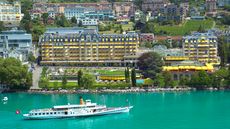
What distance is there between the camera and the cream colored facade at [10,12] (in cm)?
3434

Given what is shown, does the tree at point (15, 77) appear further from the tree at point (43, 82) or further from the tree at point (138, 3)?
the tree at point (138, 3)

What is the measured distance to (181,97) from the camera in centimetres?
2120

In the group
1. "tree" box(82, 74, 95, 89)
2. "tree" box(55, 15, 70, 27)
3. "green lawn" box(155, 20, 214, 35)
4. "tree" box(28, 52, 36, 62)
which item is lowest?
"tree" box(82, 74, 95, 89)

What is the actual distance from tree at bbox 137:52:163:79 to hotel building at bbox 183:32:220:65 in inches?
81.7

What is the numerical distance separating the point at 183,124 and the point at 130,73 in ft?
23.7

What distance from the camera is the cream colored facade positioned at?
113ft

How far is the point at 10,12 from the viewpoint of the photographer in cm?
3469

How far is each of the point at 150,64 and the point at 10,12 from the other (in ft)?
41.9

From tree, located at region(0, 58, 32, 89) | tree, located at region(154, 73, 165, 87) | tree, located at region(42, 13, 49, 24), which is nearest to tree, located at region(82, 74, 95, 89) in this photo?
tree, located at region(0, 58, 32, 89)

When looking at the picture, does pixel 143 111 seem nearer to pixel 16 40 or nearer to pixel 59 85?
pixel 59 85

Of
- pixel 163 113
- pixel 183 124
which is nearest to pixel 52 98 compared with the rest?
pixel 163 113

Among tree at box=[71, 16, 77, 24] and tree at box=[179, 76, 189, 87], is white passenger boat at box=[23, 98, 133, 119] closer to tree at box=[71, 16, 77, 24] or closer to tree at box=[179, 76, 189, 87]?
tree at box=[179, 76, 189, 87]

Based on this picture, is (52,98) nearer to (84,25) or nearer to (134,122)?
(134,122)

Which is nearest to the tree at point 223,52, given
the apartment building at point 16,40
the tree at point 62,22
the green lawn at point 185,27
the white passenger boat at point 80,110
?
the green lawn at point 185,27
